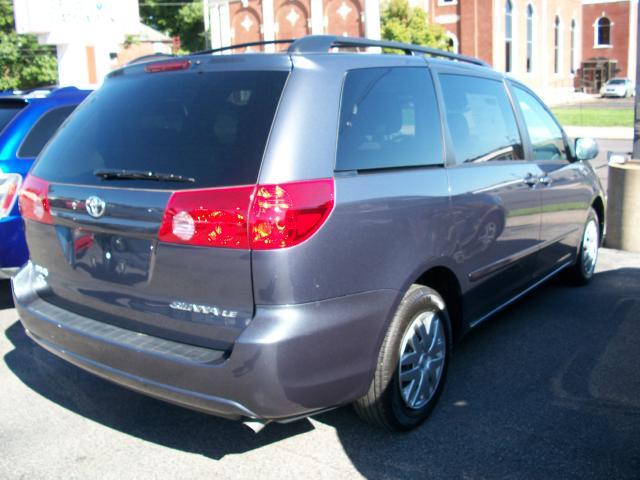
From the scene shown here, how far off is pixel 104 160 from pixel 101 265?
511 millimetres

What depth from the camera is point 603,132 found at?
24500mm

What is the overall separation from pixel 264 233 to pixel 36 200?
4.90 ft

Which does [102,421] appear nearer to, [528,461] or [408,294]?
[408,294]

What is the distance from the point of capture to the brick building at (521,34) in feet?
143

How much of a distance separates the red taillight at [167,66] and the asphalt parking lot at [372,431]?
1.85 metres

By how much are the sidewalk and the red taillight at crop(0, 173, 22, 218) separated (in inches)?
802

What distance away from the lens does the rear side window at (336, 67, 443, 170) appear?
3.25 m

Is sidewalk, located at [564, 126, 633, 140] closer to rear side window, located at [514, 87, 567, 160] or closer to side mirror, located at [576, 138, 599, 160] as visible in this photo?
side mirror, located at [576, 138, 599, 160]

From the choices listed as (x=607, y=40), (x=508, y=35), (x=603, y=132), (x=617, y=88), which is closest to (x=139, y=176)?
(x=603, y=132)

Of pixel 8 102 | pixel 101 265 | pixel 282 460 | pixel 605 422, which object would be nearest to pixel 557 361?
pixel 605 422

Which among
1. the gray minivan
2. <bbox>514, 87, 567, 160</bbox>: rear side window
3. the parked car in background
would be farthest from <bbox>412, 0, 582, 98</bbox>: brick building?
the gray minivan

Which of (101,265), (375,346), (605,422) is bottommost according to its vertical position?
(605,422)

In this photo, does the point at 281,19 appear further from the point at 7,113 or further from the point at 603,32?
the point at 603,32

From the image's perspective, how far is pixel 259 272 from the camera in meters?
2.80
